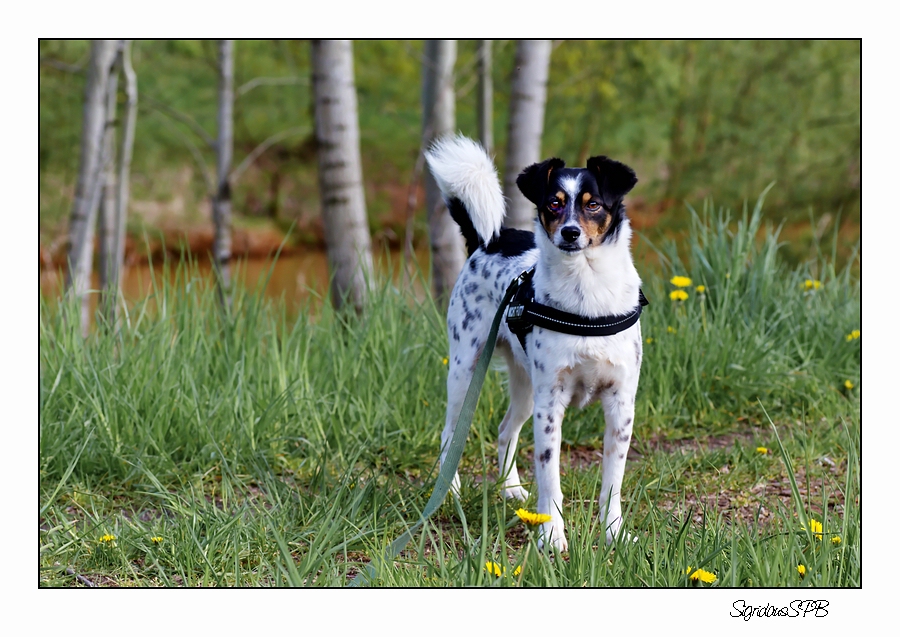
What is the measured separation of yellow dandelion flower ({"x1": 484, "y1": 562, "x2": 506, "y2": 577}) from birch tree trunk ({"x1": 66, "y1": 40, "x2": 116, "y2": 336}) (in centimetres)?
475

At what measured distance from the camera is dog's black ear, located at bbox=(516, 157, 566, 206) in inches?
110

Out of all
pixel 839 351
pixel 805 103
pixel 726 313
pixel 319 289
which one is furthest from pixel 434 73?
pixel 805 103

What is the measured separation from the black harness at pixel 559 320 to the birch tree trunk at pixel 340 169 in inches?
90.0

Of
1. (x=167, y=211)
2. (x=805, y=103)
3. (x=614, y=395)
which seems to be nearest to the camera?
(x=614, y=395)

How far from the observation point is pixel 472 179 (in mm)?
3328

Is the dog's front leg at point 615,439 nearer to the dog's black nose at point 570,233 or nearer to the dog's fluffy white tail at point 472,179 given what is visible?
the dog's black nose at point 570,233

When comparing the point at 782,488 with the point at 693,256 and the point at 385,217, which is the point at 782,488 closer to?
the point at 693,256

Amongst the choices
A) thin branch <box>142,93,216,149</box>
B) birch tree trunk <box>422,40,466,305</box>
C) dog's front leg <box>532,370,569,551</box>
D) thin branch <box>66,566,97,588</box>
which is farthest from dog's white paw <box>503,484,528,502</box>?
thin branch <box>142,93,216,149</box>

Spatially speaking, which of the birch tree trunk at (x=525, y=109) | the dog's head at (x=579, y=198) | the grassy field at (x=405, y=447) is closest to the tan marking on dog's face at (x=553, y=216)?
the dog's head at (x=579, y=198)

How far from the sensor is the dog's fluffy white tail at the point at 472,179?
333 centimetres

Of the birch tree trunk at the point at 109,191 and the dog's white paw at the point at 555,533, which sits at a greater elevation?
the birch tree trunk at the point at 109,191

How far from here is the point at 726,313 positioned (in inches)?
197

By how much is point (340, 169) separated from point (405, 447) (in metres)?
2.17

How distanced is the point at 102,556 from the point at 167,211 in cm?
1628
